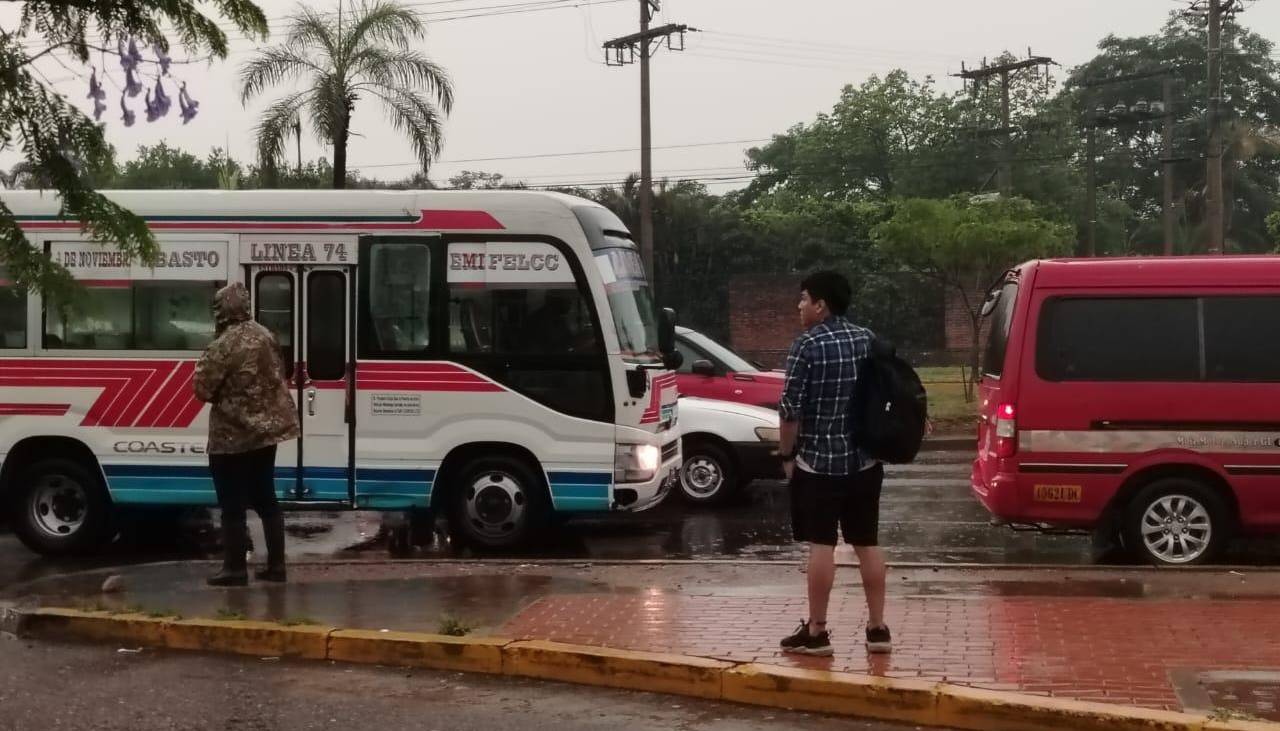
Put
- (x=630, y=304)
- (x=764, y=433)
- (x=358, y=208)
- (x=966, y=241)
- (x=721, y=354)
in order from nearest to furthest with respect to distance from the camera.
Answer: (x=358, y=208)
(x=630, y=304)
(x=764, y=433)
(x=721, y=354)
(x=966, y=241)

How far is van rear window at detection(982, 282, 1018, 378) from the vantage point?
10406mm

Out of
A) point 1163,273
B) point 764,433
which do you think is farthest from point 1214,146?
point 1163,273

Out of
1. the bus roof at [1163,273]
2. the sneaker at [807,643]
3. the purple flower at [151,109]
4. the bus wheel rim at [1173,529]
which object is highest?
the purple flower at [151,109]

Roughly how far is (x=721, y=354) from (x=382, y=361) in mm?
5967

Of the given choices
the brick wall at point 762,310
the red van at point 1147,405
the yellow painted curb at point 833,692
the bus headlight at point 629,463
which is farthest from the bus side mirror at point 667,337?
the brick wall at point 762,310

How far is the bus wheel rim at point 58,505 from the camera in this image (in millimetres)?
11508

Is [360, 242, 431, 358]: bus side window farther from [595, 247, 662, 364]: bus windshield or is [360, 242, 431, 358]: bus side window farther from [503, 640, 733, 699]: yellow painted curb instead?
[503, 640, 733, 699]: yellow painted curb

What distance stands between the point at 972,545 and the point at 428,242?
191 inches

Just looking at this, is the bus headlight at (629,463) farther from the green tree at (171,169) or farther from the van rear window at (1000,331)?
the green tree at (171,169)

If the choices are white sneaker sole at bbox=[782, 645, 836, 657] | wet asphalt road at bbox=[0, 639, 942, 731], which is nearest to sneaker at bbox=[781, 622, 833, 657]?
white sneaker sole at bbox=[782, 645, 836, 657]

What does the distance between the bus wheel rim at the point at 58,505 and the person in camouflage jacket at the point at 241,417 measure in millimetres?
2684

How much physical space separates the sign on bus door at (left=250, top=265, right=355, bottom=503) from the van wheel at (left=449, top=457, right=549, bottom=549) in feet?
2.88

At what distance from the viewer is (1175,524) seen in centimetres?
1021

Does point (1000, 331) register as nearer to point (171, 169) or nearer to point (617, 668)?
point (617, 668)
